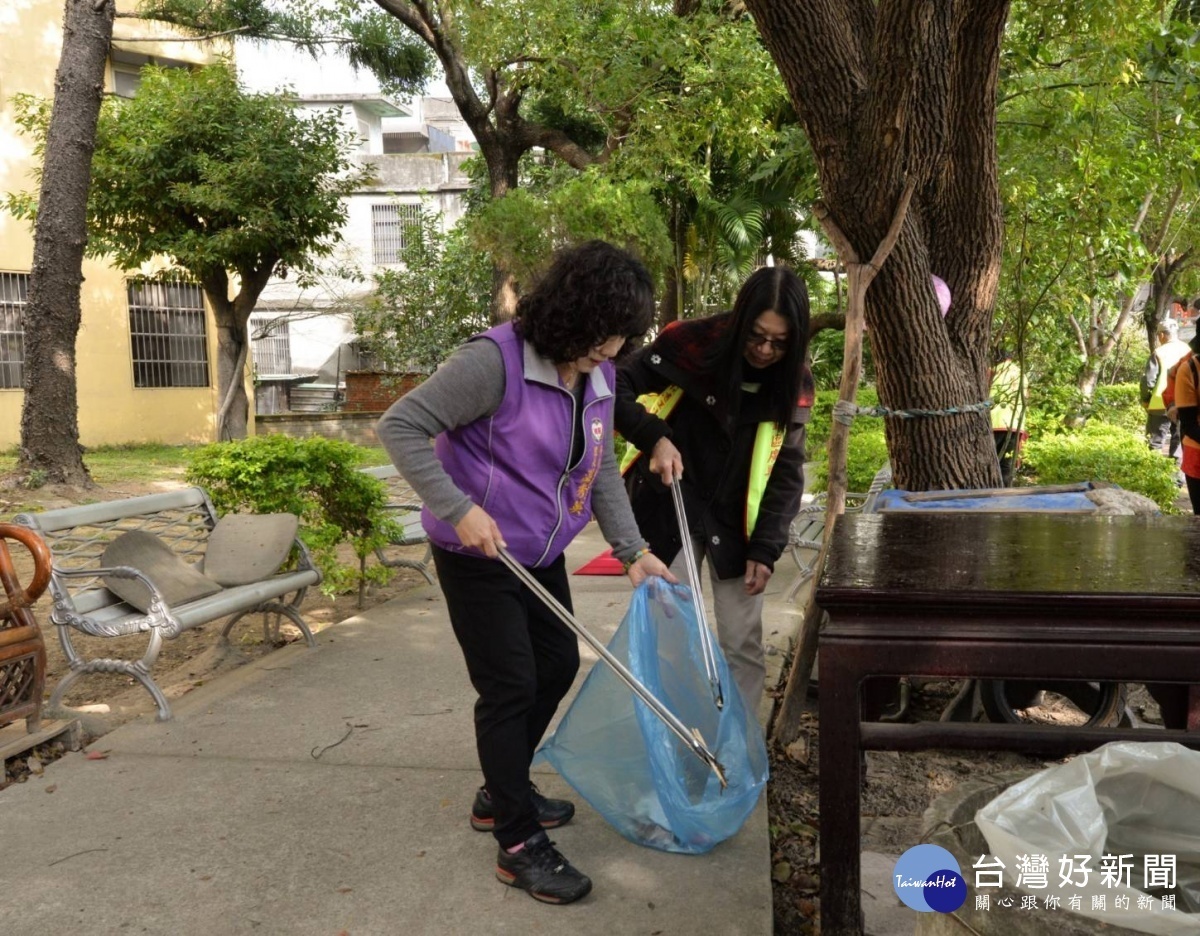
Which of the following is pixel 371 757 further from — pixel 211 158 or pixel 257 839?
pixel 211 158

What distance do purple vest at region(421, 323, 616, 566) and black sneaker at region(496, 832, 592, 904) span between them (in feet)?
2.38

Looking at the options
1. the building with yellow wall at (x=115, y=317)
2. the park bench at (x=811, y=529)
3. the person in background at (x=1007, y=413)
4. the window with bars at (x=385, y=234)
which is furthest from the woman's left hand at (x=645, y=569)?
the window with bars at (x=385, y=234)

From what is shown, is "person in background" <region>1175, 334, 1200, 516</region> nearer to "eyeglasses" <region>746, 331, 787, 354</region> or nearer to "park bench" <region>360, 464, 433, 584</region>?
"eyeglasses" <region>746, 331, 787, 354</region>

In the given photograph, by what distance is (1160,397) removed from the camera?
37.9 ft

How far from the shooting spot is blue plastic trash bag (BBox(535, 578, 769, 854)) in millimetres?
3016

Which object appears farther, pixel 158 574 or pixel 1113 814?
pixel 158 574

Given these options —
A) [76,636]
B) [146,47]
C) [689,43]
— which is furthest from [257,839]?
[146,47]

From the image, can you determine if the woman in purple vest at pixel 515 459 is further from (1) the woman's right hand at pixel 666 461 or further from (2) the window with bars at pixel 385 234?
(2) the window with bars at pixel 385 234

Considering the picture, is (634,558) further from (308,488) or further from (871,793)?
(308,488)

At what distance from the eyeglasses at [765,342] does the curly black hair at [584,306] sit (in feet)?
2.02

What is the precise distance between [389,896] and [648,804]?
73 cm

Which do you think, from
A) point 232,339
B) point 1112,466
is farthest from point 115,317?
point 1112,466

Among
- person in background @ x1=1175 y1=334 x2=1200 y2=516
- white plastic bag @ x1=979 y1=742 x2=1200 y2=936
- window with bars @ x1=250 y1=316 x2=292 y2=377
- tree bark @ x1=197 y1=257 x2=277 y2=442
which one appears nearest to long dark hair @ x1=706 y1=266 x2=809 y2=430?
white plastic bag @ x1=979 y1=742 x2=1200 y2=936

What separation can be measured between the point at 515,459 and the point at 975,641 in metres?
1.20
